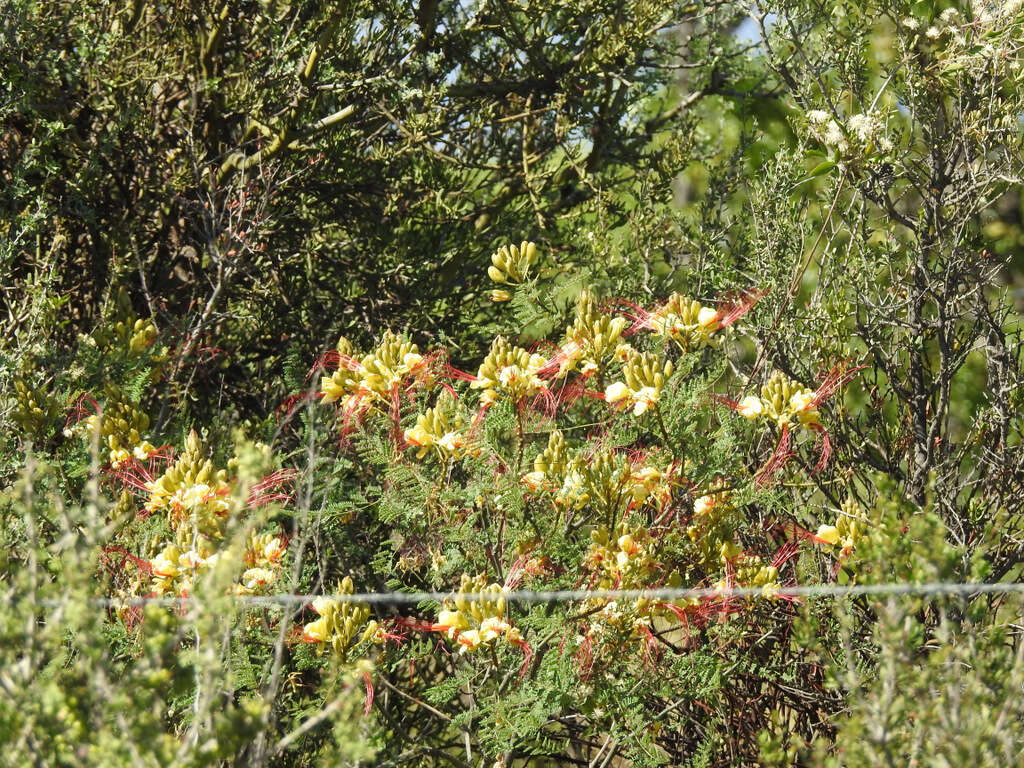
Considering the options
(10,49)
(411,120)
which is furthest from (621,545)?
(10,49)

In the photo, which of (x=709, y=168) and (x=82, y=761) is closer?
(x=82, y=761)

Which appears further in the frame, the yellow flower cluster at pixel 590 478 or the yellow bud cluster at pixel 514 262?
the yellow bud cluster at pixel 514 262

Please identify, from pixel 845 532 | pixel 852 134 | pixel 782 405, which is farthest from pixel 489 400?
pixel 852 134

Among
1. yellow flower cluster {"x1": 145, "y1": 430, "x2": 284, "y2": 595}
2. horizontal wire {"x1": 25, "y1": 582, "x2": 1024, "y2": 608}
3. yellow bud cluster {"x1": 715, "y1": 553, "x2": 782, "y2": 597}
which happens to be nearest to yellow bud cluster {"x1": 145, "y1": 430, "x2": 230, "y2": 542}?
yellow flower cluster {"x1": 145, "y1": 430, "x2": 284, "y2": 595}

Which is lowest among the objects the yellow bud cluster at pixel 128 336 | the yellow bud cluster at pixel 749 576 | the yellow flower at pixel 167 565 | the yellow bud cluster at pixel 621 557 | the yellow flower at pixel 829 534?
the yellow bud cluster at pixel 749 576

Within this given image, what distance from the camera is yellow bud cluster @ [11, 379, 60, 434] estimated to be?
2.93 m

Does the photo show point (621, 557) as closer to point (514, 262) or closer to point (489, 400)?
point (489, 400)

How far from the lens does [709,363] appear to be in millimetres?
3854

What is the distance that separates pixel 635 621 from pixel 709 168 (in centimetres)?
231

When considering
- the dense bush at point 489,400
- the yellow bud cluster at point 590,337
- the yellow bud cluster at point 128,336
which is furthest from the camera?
the yellow bud cluster at point 128,336

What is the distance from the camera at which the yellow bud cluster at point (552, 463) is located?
2.38m

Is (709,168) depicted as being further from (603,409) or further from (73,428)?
(73,428)

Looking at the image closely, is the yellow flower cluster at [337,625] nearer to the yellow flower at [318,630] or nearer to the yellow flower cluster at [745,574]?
the yellow flower at [318,630]

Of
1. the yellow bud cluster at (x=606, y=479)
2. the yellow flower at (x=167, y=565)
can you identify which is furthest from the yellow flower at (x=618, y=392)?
the yellow flower at (x=167, y=565)
